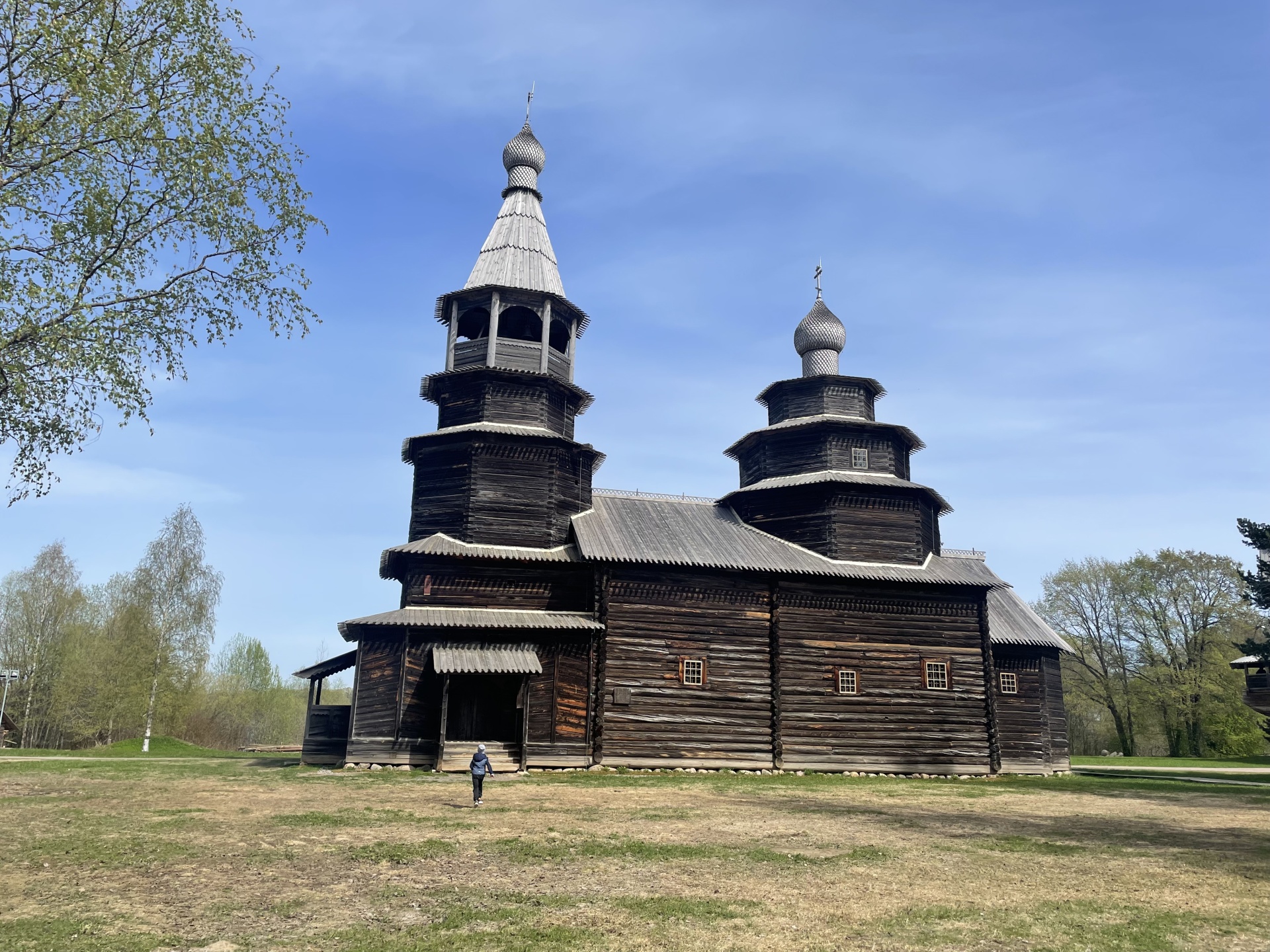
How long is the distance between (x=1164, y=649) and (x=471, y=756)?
51.6 metres

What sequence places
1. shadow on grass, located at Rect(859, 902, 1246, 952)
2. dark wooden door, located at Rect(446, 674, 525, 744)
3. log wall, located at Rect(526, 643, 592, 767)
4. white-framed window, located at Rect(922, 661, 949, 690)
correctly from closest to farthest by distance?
shadow on grass, located at Rect(859, 902, 1246, 952) < log wall, located at Rect(526, 643, 592, 767) < dark wooden door, located at Rect(446, 674, 525, 744) < white-framed window, located at Rect(922, 661, 949, 690)

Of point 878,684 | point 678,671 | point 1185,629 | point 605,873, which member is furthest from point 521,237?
point 1185,629

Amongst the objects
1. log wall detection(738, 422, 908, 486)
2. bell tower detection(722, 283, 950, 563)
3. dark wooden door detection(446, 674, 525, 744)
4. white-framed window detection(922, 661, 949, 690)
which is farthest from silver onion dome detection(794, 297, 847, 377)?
dark wooden door detection(446, 674, 525, 744)

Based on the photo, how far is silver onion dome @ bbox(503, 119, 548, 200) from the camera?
3444cm

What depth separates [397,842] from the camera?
487 inches

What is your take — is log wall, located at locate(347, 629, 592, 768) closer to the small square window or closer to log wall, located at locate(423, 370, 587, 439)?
log wall, located at locate(423, 370, 587, 439)

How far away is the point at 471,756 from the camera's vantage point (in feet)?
79.2

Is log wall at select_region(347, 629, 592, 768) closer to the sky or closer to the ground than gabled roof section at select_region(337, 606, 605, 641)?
closer to the ground

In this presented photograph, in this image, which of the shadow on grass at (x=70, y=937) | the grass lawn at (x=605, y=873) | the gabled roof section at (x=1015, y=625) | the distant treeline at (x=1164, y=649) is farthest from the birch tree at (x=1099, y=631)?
the shadow on grass at (x=70, y=937)

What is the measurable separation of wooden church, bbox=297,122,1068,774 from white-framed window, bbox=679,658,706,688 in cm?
5

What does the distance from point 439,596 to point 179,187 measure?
50.5ft

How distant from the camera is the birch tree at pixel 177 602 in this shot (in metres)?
45.0

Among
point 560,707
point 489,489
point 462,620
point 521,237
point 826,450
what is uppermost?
point 521,237

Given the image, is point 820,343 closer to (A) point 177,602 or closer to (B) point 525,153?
(B) point 525,153
